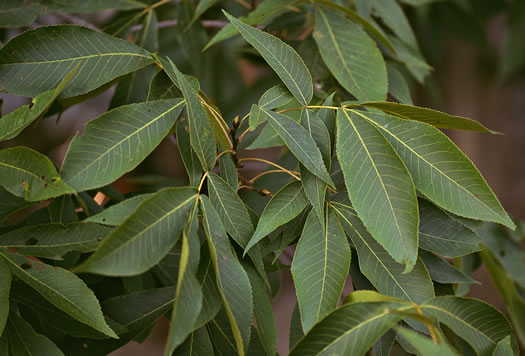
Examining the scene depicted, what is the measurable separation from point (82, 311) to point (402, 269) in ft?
1.00

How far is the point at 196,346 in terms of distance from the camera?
1.88 feet

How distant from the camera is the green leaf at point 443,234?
1.93ft

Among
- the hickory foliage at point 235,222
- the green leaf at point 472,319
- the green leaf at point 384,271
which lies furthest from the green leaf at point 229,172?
the green leaf at point 472,319

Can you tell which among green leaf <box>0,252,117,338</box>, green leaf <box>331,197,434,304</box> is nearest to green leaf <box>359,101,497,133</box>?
green leaf <box>331,197,434,304</box>

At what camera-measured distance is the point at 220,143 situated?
63 centimetres

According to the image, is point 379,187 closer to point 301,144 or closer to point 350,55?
point 301,144

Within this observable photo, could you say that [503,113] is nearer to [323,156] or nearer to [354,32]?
[354,32]

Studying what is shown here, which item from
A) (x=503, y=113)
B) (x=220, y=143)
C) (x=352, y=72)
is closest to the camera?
(x=220, y=143)

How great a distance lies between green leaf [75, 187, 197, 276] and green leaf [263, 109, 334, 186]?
107mm

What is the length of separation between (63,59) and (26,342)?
11.8 inches

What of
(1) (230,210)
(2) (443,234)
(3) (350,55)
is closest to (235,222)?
(1) (230,210)

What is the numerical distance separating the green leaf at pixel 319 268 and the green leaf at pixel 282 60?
0.13 m

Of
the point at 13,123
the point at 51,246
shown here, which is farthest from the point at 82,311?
the point at 13,123

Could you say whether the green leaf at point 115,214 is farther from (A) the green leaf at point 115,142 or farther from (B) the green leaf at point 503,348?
(B) the green leaf at point 503,348
